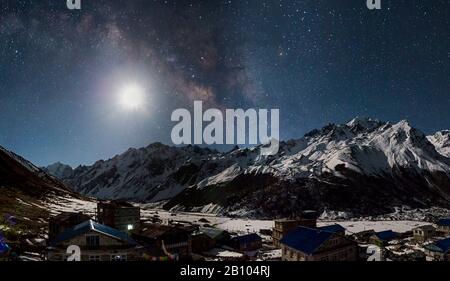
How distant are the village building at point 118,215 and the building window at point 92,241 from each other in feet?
133

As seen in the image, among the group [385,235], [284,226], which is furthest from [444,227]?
[284,226]

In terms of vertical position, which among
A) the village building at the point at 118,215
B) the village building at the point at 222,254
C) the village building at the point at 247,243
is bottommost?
the village building at the point at 222,254

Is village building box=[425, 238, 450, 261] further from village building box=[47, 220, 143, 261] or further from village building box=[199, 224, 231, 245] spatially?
village building box=[47, 220, 143, 261]

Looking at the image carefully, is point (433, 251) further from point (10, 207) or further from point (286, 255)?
point (10, 207)

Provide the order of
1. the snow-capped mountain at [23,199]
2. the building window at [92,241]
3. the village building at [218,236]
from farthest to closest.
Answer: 1. the snow-capped mountain at [23,199]
2. the village building at [218,236]
3. the building window at [92,241]

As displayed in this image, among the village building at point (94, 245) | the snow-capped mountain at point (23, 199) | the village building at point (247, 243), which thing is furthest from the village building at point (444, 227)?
the snow-capped mountain at point (23, 199)

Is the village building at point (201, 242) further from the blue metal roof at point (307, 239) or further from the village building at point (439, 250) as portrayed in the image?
the village building at point (439, 250)

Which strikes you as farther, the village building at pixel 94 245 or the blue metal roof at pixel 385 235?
the blue metal roof at pixel 385 235

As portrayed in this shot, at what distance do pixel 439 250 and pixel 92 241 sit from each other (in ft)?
213

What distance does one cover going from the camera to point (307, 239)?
1983 inches

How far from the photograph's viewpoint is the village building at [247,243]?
77.8 meters

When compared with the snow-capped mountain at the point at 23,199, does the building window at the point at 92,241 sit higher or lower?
lower

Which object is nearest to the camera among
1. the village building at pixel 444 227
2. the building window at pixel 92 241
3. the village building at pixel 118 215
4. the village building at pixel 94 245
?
the village building at pixel 94 245
